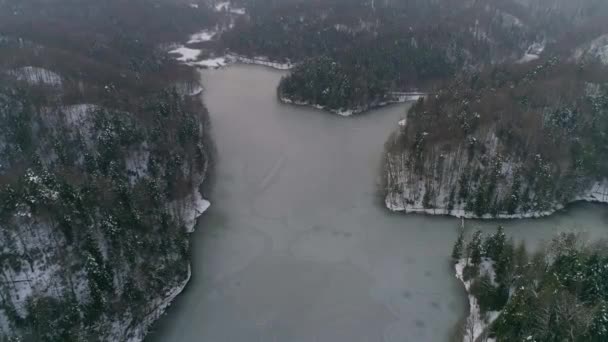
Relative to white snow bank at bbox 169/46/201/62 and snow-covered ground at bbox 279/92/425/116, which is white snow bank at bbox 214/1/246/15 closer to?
white snow bank at bbox 169/46/201/62

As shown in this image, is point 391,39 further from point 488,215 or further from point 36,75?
point 36,75

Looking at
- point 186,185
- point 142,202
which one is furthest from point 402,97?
point 142,202

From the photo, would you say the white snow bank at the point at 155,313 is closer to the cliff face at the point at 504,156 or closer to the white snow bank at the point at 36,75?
the cliff face at the point at 504,156

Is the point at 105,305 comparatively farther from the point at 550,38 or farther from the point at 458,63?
the point at 550,38

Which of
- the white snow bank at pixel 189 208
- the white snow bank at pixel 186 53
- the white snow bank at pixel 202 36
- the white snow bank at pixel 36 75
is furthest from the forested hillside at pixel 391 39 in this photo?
the white snow bank at pixel 36 75

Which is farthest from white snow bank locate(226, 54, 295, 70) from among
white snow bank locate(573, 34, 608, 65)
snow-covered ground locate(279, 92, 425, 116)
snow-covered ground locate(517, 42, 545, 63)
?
white snow bank locate(573, 34, 608, 65)

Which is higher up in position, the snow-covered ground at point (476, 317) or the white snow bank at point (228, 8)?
the white snow bank at point (228, 8)

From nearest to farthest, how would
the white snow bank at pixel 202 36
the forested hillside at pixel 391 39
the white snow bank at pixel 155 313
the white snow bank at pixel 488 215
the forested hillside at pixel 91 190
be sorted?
the forested hillside at pixel 91 190, the white snow bank at pixel 155 313, the white snow bank at pixel 488 215, the forested hillside at pixel 391 39, the white snow bank at pixel 202 36
